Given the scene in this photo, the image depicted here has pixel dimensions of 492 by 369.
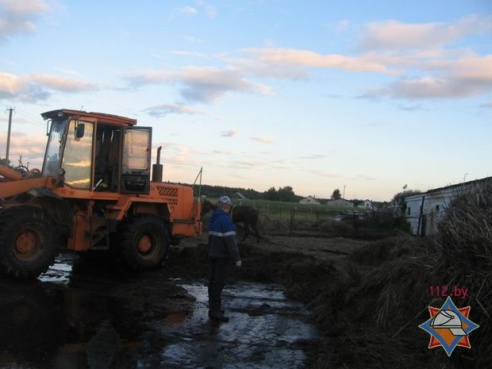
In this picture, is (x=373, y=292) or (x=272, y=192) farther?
(x=272, y=192)

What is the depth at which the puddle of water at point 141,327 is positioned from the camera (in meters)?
5.90

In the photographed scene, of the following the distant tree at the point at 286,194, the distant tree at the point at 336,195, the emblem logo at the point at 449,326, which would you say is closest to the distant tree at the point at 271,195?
the distant tree at the point at 286,194

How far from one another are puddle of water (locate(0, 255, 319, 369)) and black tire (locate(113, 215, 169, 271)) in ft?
3.62

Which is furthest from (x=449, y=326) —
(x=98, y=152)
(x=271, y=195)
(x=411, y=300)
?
(x=271, y=195)

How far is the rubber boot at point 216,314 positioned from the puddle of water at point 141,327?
0.17 meters

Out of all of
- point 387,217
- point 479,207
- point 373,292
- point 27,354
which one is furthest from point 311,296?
point 387,217

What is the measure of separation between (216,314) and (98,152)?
567 cm

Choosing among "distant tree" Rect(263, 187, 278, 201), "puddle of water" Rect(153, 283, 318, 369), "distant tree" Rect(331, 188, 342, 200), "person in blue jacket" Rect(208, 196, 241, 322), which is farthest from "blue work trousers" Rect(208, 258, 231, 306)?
"distant tree" Rect(331, 188, 342, 200)

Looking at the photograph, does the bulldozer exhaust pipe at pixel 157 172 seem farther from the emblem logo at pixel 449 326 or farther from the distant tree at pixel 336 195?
the distant tree at pixel 336 195

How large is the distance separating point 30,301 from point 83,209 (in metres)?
3.52

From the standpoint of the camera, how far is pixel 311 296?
9.90 metres

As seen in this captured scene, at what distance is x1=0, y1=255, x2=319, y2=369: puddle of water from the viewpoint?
19.4 feet

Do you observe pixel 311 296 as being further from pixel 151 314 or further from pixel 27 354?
pixel 27 354

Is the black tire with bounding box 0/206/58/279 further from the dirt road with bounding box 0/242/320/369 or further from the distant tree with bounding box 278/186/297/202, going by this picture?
the distant tree with bounding box 278/186/297/202
